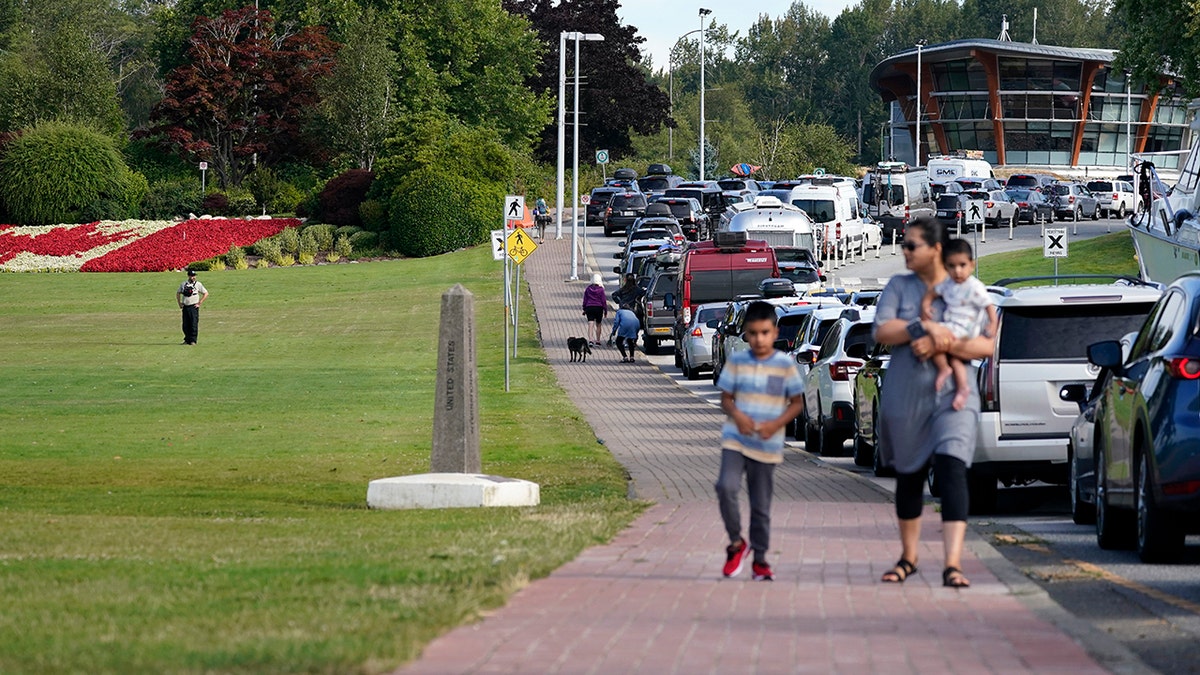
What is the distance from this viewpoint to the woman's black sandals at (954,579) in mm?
9688

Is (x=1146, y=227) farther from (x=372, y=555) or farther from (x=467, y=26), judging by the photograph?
(x=467, y=26)

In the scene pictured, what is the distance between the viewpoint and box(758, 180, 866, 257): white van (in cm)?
6151

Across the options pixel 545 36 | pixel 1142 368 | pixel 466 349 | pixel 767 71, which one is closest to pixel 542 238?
pixel 545 36

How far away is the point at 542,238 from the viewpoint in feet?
265

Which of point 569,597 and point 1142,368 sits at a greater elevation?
point 1142,368

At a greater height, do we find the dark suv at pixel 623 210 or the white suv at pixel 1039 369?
the dark suv at pixel 623 210

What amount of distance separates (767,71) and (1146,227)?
152 meters

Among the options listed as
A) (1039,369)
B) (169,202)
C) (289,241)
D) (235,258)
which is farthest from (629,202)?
(1039,369)

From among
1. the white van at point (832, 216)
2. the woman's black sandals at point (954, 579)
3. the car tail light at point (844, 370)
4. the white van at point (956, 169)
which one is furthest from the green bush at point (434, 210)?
the woman's black sandals at point (954, 579)

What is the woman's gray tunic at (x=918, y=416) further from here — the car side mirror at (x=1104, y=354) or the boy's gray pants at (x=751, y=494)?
the car side mirror at (x=1104, y=354)

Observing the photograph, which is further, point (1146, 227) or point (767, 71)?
point (767, 71)

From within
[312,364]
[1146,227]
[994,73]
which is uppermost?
[994,73]

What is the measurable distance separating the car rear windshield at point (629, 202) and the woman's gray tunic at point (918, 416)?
7211cm

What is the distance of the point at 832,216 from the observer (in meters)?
62.6
